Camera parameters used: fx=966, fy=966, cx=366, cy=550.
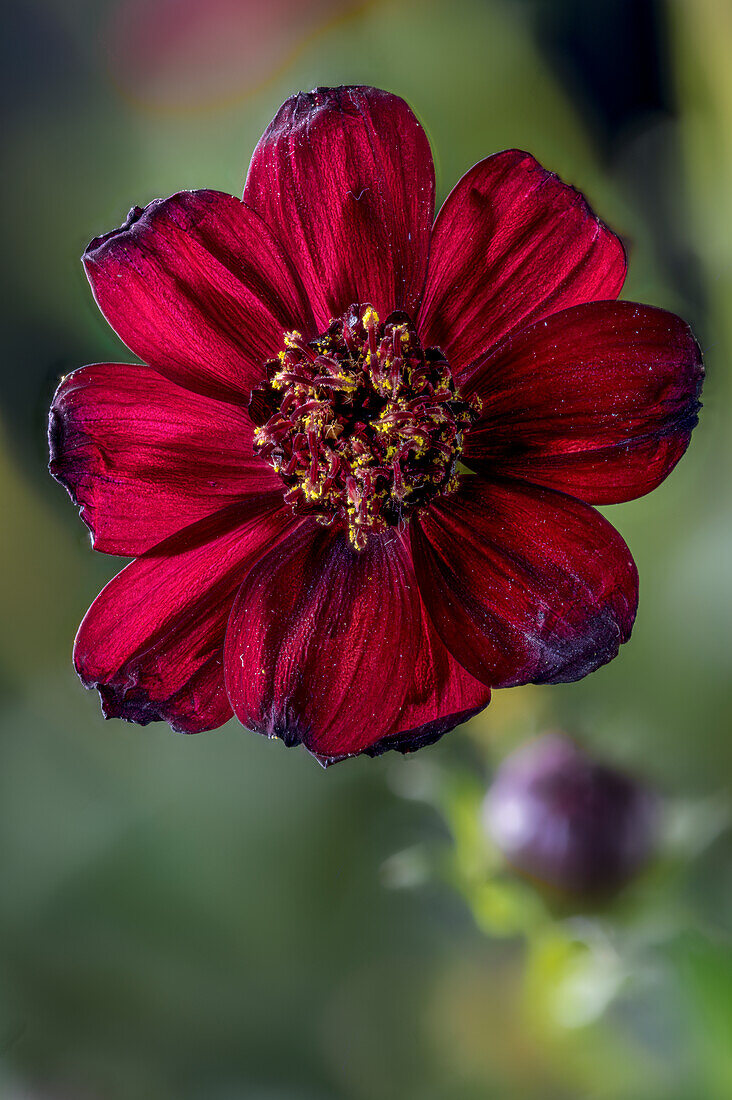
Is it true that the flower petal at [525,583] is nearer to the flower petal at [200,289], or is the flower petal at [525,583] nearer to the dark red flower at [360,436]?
the dark red flower at [360,436]

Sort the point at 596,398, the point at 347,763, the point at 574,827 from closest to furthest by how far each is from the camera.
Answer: the point at 596,398 < the point at 574,827 < the point at 347,763

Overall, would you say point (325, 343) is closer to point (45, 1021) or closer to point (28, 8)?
point (28, 8)

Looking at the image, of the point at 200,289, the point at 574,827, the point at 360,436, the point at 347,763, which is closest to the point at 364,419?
the point at 360,436

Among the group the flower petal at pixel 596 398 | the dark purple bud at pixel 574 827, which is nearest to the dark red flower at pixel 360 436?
the flower petal at pixel 596 398

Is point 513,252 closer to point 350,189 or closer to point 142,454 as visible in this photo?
point 350,189

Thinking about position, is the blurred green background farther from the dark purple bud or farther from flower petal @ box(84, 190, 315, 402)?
flower petal @ box(84, 190, 315, 402)
